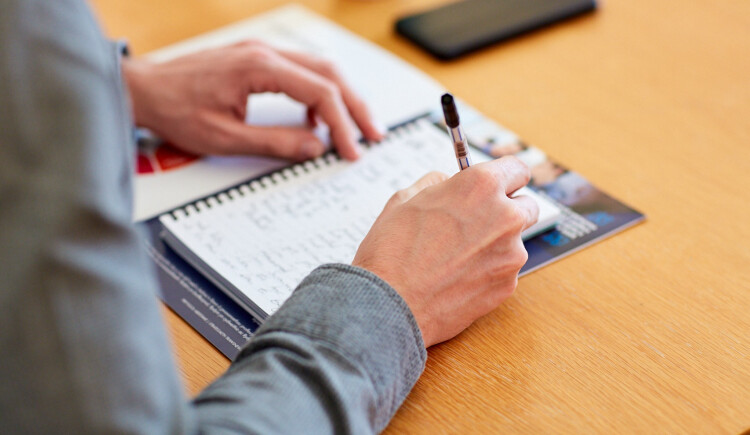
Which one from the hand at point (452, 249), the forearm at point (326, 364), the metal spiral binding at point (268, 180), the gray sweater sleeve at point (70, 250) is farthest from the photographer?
the metal spiral binding at point (268, 180)

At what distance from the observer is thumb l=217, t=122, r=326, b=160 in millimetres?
895

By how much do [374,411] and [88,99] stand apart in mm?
297

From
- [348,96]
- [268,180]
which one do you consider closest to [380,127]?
[348,96]

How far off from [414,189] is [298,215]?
0.46ft

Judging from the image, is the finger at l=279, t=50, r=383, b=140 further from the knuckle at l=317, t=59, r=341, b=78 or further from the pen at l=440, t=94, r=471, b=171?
the pen at l=440, t=94, r=471, b=171

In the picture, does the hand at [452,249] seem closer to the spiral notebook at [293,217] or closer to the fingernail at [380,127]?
the spiral notebook at [293,217]

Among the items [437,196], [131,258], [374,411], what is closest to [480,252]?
[437,196]

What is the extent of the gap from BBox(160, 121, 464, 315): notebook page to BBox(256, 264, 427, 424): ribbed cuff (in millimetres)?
94

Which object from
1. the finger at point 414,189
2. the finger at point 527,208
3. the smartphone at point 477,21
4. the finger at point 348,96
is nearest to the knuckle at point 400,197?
the finger at point 414,189

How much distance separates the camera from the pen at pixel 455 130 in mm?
702

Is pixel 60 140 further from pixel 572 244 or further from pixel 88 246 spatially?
pixel 572 244

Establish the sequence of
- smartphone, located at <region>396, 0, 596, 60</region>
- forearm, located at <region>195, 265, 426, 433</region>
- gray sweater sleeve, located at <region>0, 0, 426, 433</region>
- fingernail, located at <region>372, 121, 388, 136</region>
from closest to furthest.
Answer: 1. gray sweater sleeve, located at <region>0, 0, 426, 433</region>
2. forearm, located at <region>195, 265, 426, 433</region>
3. fingernail, located at <region>372, 121, 388, 136</region>
4. smartphone, located at <region>396, 0, 596, 60</region>

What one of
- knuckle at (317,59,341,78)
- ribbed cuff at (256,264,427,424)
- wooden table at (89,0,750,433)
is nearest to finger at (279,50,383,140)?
knuckle at (317,59,341,78)

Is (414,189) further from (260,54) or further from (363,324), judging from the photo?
(260,54)
